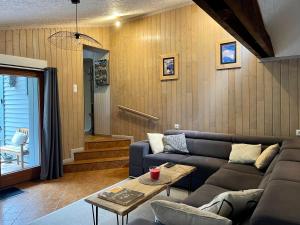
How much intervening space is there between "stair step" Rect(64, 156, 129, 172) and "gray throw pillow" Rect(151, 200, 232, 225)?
Result: 3463 mm

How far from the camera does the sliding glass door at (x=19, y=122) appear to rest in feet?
13.1

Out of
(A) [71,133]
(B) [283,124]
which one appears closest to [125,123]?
(A) [71,133]

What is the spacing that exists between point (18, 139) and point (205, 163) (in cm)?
327

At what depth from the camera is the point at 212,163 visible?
3.61 metres

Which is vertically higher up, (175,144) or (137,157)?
(175,144)

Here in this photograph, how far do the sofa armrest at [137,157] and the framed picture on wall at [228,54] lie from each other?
2031 millimetres

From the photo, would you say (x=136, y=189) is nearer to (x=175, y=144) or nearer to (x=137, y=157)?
(x=137, y=157)

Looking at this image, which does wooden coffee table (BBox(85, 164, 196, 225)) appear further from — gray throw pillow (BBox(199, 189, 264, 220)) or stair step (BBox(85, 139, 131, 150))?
stair step (BBox(85, 139, 131, 150))

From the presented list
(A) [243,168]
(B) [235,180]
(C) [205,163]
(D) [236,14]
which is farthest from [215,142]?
(D) [236,14]

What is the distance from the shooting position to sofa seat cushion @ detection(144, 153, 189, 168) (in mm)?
3904

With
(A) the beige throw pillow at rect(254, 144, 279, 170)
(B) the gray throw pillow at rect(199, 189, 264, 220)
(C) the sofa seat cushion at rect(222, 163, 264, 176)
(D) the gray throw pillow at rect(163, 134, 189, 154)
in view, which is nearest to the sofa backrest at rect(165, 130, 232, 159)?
(D) the gray throw pillow at rect(163, 134, 189, 154)

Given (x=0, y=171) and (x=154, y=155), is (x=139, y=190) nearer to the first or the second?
(x=154, y=155)

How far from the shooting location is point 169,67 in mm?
5027

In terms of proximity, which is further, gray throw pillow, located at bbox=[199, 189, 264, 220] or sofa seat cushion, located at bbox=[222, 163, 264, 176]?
sofa seat cushion, located at bbox=[222, 163, 264, 176]
